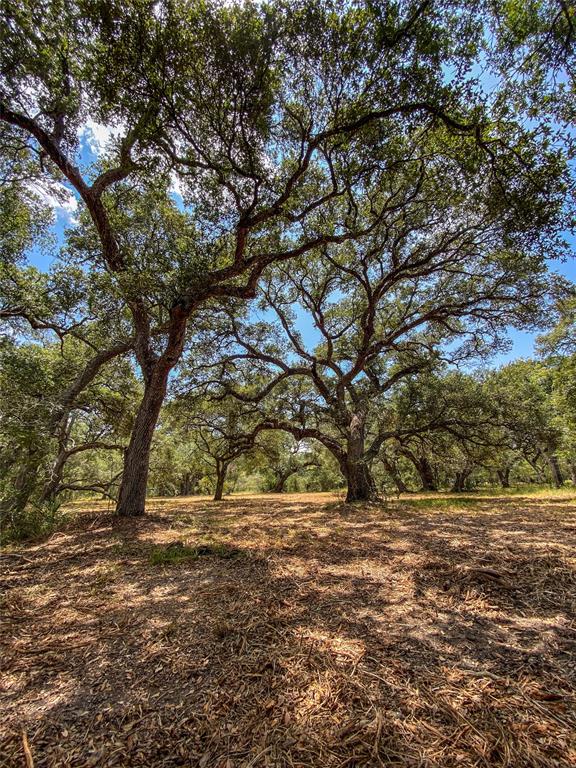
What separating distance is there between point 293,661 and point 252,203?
7301 mm

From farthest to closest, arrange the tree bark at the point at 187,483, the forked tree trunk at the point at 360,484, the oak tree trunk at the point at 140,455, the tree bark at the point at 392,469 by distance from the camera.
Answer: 1. the tree bark at the point at 187,483
2. the tree bark at the point at 392,469
3. the forked tree trunk at the point at 360,484
4. the oak tree trunk at the point at 140,455

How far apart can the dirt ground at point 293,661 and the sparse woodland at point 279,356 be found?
18 mm

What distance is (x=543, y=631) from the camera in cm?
215

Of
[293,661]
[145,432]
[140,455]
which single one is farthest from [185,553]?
[145,432]

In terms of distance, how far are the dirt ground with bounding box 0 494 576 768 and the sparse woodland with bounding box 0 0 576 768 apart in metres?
0.02

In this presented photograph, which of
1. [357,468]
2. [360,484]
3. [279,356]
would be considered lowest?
[360,484]

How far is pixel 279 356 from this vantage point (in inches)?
503

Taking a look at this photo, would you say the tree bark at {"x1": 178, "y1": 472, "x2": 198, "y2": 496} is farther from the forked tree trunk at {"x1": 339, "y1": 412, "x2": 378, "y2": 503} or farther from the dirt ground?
the dirt ground

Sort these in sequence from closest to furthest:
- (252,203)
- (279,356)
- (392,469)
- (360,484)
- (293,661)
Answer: (293,661)
(252,203)
(360,484)
(279,356)
(392,469)

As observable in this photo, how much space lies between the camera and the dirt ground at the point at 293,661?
1.34m

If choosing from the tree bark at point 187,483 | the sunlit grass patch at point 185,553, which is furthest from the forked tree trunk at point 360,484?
the tree bark at point 187,483

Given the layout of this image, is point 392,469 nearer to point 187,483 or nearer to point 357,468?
point 357,468

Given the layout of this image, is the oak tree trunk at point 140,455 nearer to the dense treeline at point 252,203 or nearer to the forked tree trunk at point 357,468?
the dense treeline at point 252,203

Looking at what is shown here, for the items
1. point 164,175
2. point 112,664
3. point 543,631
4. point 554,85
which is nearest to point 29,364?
point 164,175
